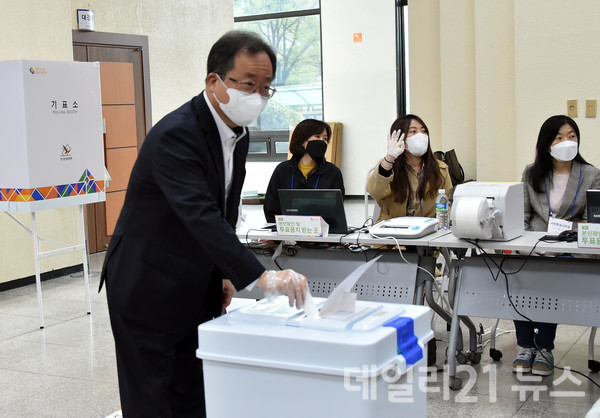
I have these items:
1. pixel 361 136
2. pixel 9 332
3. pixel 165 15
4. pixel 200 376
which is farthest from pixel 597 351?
pixel 361 136

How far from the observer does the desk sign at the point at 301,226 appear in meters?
3.59

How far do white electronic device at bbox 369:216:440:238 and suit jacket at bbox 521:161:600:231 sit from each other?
24.9 inches

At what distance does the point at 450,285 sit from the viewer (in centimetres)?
353

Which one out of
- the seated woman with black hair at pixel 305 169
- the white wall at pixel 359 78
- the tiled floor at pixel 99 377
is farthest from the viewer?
the white wall at pixel 359 78

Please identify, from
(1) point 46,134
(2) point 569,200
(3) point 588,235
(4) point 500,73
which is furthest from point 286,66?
(3) point 588,235

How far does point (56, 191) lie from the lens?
4.73 metres

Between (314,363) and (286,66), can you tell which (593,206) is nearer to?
(314,363)

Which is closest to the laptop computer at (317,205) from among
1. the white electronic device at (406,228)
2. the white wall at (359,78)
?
the white electronic device at (406,228)

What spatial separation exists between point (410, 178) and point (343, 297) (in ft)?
8.50

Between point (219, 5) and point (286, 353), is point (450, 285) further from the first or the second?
point (219, 5)

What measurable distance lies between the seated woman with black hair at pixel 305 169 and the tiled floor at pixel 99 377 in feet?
3.45

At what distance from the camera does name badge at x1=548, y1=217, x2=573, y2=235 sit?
3590 mm

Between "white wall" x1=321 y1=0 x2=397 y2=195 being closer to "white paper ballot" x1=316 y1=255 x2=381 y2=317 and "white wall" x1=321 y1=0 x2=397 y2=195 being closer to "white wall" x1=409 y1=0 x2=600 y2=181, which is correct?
"white wall" x1=409 y1=0 x2=600 y2=181

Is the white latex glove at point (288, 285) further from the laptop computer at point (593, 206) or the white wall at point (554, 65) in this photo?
the white wall at point (554, 65)
